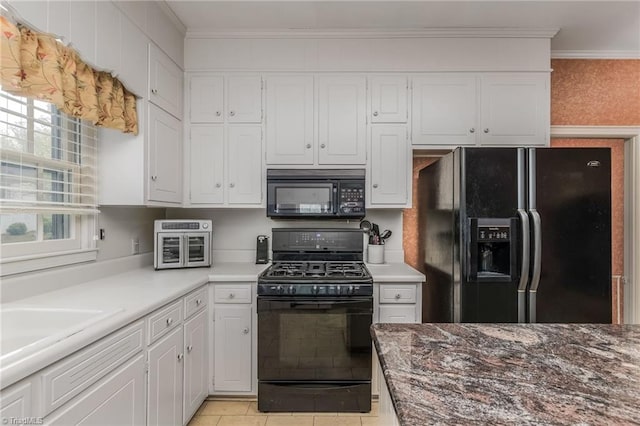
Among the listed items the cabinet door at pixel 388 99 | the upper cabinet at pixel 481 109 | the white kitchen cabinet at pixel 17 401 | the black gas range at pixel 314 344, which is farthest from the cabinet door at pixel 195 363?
the upper cabinet at pixel 481 109

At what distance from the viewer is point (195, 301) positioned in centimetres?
208

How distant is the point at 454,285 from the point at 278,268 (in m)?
1.22

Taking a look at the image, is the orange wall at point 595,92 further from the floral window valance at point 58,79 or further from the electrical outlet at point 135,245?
the electrical outlet at point 135,245

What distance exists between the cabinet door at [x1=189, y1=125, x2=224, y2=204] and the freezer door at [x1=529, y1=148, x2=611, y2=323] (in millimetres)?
2130

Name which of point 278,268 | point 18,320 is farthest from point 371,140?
point 18,320

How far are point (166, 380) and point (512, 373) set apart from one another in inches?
64.4

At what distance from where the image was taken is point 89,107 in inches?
66.6

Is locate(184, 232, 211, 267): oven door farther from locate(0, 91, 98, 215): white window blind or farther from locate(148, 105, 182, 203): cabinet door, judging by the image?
locate(0, 91, 98, 215): white window blind

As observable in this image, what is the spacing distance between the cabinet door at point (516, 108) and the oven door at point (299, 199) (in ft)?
4.31

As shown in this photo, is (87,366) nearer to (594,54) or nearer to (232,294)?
(232,294)

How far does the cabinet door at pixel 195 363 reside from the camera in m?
1.98

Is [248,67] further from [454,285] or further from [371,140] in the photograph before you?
[454,285]

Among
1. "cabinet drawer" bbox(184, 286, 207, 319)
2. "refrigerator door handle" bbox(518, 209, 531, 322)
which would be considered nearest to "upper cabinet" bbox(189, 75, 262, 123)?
"cabinet drawer" bbox(184, 286, 207, 319)

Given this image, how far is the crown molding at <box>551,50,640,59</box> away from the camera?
2.82 m
